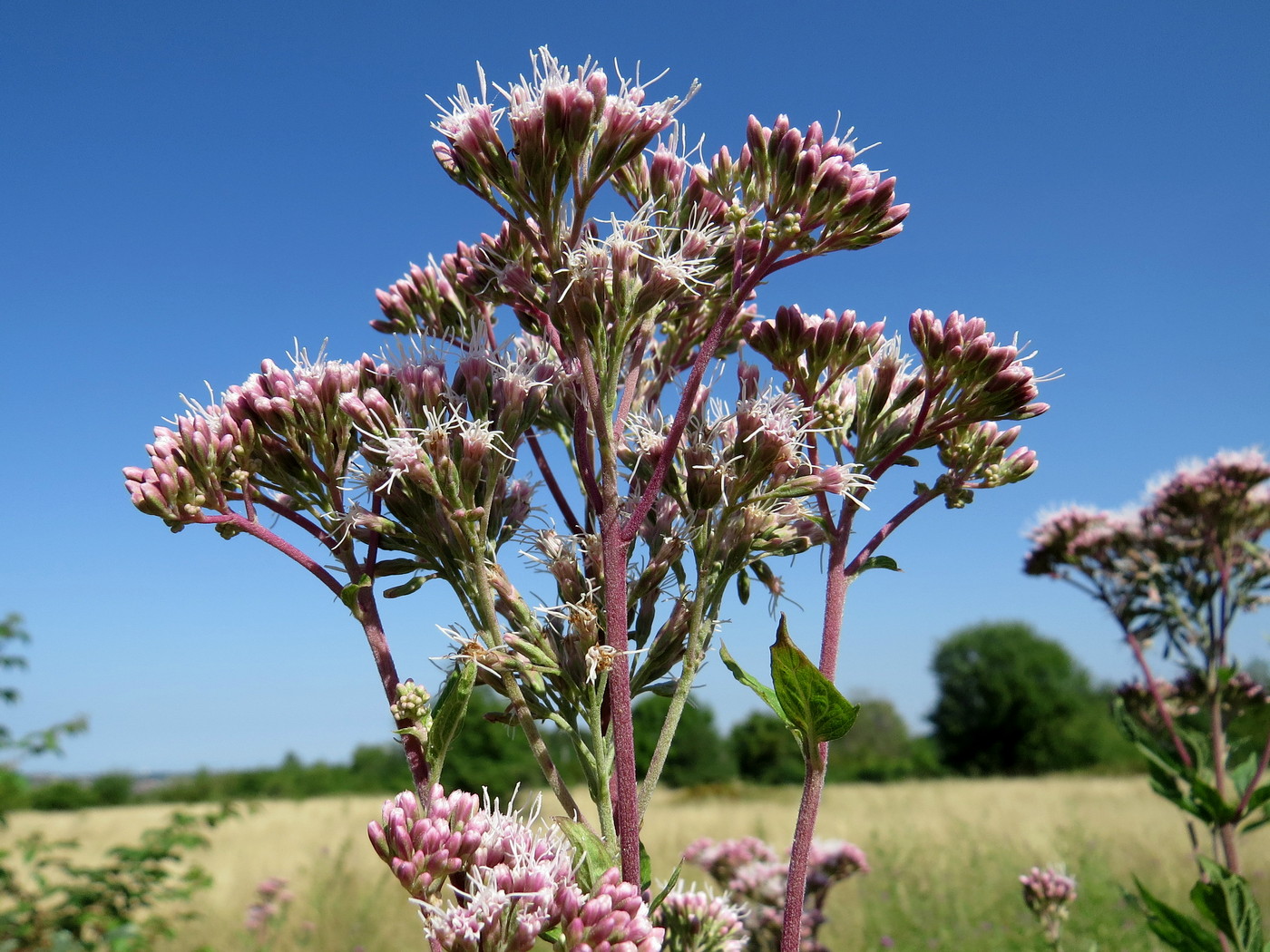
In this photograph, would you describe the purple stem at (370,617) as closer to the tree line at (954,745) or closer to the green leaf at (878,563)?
the green leaf at (878,563)

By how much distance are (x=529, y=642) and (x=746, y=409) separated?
21.3 inches

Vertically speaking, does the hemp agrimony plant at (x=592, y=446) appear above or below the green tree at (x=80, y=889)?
above

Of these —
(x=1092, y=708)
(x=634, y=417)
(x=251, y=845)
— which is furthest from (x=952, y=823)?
(x=1092, y=708)

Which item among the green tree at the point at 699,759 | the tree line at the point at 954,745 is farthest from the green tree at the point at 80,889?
the green tree at the point at 699,759

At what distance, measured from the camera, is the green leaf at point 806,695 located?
1.27 meters

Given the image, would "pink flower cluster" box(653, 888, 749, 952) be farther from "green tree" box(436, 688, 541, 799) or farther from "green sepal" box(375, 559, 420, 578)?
"green tree" box(436, 688, 541, 799)

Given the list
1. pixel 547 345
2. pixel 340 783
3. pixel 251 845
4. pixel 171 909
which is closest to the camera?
pixel 547 345

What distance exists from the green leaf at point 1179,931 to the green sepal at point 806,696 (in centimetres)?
146

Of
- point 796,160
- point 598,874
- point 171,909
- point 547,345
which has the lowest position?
point 171,909

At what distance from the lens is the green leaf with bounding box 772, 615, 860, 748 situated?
50.1 inches

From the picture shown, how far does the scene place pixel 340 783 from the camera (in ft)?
112

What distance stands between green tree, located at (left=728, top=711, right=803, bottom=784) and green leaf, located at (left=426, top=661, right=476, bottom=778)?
41260 millimetres

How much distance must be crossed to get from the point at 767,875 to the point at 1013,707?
150ft

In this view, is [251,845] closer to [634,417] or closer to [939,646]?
[634,417]
